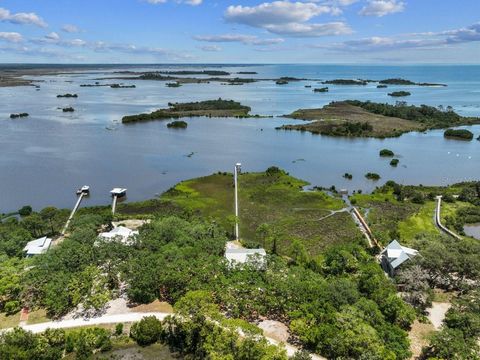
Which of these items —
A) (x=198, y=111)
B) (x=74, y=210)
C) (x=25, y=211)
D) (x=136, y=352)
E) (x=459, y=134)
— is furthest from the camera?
(x=198, y=111)

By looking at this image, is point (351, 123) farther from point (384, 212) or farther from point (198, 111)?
point (384, 212)

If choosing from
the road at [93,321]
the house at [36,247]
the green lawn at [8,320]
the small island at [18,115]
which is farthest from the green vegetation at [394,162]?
the small island at [18,115]

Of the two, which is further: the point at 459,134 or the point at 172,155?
the point at 459,134

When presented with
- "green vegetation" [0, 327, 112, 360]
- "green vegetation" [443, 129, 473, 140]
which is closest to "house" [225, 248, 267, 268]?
"green vegetation" [0, 327, 112, 360]

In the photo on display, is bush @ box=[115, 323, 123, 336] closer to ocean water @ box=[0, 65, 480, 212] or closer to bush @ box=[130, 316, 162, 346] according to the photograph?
bush @ box=[130, 316, 162, 346]

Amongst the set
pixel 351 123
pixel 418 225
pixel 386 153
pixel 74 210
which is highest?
pixel 351 123

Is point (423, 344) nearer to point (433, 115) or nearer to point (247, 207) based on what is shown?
point (247, 207)

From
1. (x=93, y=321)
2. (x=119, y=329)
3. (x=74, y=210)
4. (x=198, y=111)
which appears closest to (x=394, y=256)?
(x=119, y=329)
